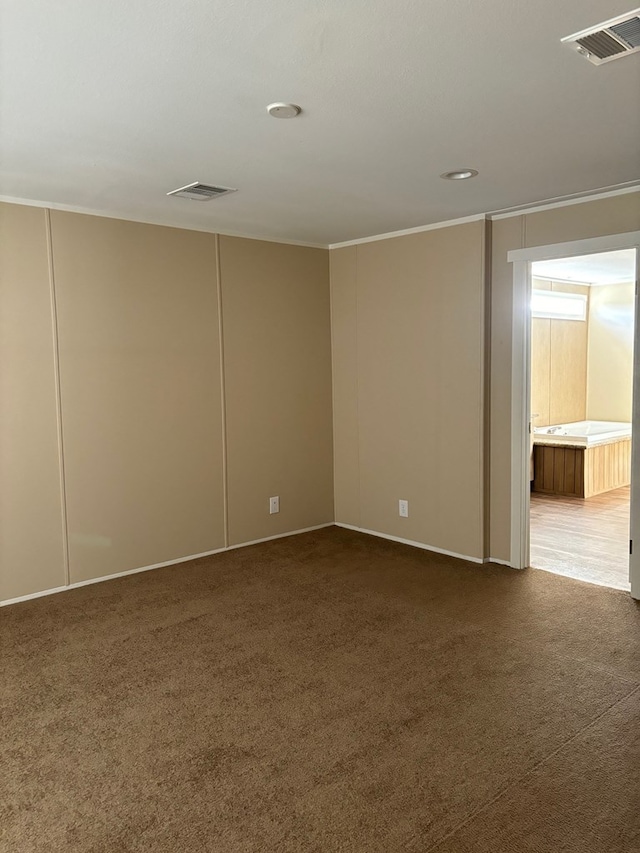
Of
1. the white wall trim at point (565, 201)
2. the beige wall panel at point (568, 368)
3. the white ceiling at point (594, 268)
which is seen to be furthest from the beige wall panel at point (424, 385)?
the beige wall panel at point (568, 368)

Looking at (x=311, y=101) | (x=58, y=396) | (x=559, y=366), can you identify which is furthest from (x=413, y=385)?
(x=559, y=366)

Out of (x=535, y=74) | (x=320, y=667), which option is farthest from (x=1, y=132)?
(x=320, y=667)

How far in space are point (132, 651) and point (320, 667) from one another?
3.26 ft

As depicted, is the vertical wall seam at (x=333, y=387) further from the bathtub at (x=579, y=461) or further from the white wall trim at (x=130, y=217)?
the bathtub at (x=579, y=461)

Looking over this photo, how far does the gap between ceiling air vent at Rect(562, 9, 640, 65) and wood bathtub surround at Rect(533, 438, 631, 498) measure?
5262 millimetres

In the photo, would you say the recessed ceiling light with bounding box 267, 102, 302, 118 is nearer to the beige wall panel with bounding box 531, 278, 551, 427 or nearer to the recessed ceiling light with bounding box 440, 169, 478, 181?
the recessed ceiling light with bounding box 440, 169, 478, 181

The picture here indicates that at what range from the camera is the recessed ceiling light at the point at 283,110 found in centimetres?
254

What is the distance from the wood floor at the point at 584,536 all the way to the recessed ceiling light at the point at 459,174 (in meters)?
2.67

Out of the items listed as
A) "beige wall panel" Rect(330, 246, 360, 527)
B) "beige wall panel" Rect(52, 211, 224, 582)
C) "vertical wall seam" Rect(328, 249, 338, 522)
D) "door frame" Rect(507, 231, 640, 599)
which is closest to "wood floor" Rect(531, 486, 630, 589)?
"door frame" Rect(507, 231, 640, 599)

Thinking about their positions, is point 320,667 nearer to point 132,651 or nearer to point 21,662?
point 132,651

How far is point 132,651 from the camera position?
11.3ft

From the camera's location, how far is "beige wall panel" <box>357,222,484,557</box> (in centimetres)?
470

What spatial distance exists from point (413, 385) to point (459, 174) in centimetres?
186

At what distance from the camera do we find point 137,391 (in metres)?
4.55
